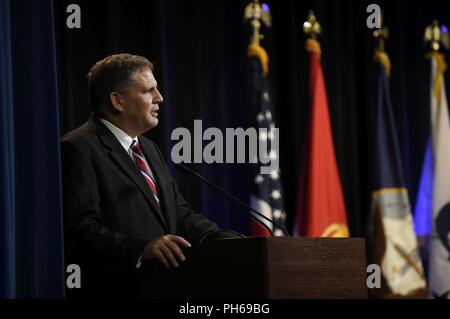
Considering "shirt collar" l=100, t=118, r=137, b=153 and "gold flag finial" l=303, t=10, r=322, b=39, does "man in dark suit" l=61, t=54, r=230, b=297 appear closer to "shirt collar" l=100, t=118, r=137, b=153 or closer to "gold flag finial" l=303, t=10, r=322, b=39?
"shirt collar" l=100, t=118, r=137, b=153

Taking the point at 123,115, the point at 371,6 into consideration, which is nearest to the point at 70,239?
the point at 123,115

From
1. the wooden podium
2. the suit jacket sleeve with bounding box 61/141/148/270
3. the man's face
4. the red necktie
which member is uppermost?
the man's face

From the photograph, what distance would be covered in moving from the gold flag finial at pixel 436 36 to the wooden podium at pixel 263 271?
3633 millimetres

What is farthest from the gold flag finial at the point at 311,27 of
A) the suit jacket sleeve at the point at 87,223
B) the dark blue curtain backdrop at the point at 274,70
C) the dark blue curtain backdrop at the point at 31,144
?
the dark blue curtain backdrop at the point at 31,144

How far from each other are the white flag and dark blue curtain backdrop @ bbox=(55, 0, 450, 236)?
23 cm

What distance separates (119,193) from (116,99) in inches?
21.2

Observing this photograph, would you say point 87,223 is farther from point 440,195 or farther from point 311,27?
point 440,195

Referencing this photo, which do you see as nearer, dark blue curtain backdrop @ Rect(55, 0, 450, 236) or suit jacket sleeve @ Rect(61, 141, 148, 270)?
suit jacket sleeve @ Rect(61, 141, 148, 270)

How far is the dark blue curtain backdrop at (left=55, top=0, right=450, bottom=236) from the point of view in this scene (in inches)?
189

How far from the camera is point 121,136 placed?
11.2ft

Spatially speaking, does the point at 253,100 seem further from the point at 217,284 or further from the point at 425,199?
the point at 217,284

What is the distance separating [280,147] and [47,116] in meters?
3.00

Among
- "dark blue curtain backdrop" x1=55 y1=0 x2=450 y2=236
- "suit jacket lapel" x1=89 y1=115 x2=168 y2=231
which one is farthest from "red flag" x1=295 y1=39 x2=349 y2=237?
"suit jacket lapel" x1=89 y1=115 x2=168 y2=231

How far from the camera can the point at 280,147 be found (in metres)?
5.64
